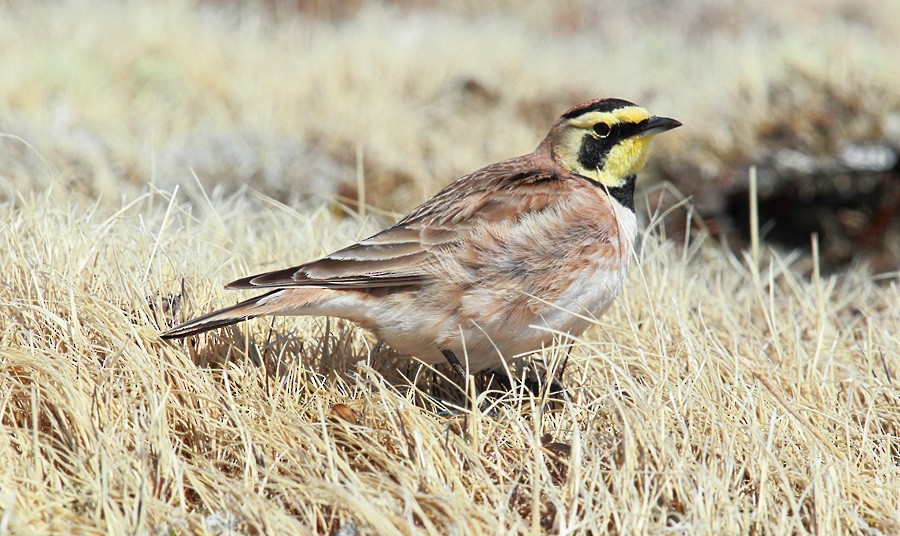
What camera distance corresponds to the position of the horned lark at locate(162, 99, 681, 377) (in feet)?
12.4

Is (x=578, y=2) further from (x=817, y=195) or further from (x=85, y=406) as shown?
(x=85, y=406)

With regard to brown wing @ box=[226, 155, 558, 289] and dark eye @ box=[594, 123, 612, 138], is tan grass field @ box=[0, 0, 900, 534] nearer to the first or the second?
brown wing @ box=[226, 155, 558, 289]

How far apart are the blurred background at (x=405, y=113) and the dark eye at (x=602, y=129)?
7.63 ft

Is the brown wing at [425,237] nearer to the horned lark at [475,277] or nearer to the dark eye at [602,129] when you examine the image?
the horned lark at [475,277]

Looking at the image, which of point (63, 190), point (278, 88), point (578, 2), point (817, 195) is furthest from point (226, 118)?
point (578, 2)

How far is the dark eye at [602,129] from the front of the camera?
14.3 feet

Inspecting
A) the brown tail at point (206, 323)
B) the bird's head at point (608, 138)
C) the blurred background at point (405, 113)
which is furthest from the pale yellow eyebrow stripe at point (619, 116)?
the blurred background at point (405, 113)

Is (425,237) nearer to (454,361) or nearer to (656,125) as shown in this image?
(454,361)

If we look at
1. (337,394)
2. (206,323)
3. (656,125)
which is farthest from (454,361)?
(656,125)

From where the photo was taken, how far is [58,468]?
3154 millimetres

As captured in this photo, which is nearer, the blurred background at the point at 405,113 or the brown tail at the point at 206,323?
the brown tail at the point at 206,323

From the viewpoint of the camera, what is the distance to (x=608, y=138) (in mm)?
4367

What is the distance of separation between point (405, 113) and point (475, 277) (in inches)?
194

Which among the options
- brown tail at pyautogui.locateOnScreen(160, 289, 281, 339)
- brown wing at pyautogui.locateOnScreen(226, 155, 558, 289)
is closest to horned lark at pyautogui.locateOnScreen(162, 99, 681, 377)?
brown wing at pyautogui.locateOnScreen(226, 155, 558, 289)
